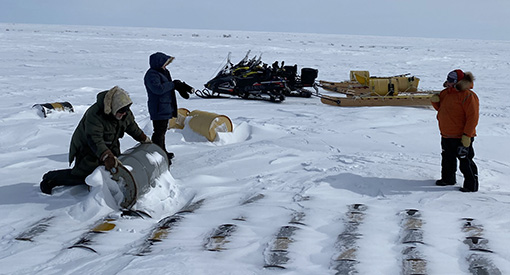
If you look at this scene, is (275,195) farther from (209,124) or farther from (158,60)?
(209,124)

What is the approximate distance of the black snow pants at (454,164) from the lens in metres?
4.54

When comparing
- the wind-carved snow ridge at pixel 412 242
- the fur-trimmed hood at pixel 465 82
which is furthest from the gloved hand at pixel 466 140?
the wind-carved snow ridge at pixel 412 242

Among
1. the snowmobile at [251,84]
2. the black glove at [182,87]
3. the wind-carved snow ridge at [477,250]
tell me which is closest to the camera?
the wind-carved snow ridge at [477,250]

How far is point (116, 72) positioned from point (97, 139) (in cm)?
1292

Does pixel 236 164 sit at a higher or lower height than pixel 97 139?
lower

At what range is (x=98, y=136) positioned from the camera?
4094mm

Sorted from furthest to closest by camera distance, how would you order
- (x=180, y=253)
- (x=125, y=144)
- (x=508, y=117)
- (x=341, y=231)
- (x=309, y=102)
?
1. (x=309, y=102)
2. (x=508, y=117)
3. (x=125, y=144)
4. (x=341, y=231)
5. (x=180, y=253)

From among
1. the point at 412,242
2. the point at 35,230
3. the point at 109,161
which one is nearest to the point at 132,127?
the point at 109,161

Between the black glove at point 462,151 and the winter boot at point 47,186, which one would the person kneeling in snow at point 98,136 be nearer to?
the winter boot at point 47,186

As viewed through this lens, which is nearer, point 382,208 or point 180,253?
point 180,253

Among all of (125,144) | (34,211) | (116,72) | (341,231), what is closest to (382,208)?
(341,231)

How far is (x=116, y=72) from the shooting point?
1634 cm

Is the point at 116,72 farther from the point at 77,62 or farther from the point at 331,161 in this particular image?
the point at 331,161

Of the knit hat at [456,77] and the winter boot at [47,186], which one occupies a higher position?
the knit hat at [456,77]
